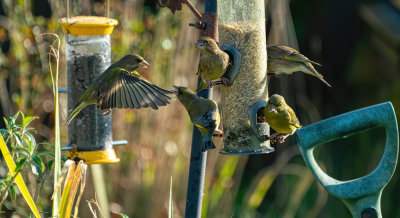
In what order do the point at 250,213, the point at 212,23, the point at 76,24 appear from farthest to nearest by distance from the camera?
1. the point at 250,213
2. the point at 76,24
3. the point at 212,23

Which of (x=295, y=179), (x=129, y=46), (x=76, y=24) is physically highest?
(x=76, y=24)

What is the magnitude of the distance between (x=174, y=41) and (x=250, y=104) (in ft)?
7.37

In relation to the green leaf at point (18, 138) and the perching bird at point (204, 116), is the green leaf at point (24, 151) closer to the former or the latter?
the green leaf at point (18, 138)

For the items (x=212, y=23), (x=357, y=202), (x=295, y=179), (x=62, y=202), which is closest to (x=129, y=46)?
(x=295, y=179)

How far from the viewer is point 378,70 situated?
8.23m

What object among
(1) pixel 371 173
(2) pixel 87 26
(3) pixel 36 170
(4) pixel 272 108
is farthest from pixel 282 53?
(1) pixel 371 173

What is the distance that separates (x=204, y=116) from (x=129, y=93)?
1.40ft

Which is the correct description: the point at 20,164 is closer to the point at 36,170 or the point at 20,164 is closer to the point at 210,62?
the point at 36,170

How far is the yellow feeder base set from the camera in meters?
3.75

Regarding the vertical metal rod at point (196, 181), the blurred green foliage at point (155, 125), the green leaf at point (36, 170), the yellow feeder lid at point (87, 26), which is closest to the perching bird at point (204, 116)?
the vertical metal rod at point (196, 181)

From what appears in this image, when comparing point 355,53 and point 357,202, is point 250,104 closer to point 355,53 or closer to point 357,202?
point 357,202

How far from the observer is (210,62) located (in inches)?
121

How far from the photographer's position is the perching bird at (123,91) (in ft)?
10.2

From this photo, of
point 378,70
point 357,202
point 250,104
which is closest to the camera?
point 357,202
